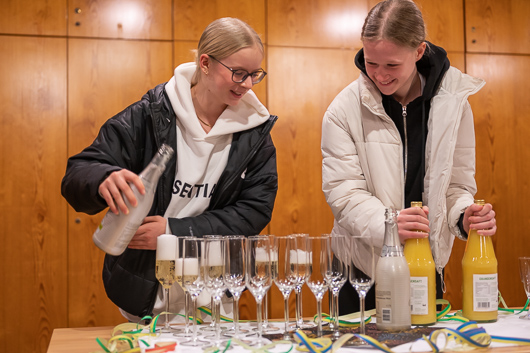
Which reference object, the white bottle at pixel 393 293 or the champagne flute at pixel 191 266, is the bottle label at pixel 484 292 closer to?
the white bottle at pixel 393 293

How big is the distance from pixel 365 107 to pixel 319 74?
6.72 feet

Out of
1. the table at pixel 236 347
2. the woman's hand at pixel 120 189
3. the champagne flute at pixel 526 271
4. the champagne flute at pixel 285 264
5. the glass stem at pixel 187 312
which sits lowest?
the table at pixel 236 347

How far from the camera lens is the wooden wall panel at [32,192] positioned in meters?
3.44

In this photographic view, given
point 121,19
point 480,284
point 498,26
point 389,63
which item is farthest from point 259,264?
point 498,26

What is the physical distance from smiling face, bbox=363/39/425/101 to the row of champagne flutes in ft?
2.26

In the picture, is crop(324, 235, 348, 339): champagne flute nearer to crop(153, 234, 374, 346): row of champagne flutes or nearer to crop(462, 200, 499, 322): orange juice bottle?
crop(153, 234, 374, 346): row of champagne flutes

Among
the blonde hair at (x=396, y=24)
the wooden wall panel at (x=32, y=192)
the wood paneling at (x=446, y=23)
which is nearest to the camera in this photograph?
the blonde hair at (x=396, y=24)

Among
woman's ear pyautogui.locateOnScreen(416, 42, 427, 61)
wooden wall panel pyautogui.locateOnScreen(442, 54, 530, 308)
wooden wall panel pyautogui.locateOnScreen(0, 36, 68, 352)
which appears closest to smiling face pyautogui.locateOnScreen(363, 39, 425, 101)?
woman's ear pyautogui.locateOnScreen(416, 42, 427, 61)

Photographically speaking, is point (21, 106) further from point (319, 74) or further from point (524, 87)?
point (524, 87)

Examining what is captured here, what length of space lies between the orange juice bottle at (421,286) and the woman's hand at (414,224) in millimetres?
22

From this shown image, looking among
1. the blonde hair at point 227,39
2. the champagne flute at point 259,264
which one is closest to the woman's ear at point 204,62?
the blonde hair at point 227,39

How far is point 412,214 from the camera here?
1424mm

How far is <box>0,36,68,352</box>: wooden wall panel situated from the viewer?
3442 millimetres

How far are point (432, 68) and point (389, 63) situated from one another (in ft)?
0.61
